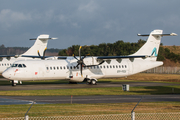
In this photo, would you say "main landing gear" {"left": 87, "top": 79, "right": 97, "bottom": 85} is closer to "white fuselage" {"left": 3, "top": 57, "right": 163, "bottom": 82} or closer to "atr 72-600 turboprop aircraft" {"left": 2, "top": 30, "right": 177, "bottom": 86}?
"atr 72-600 turboprop aircraft" {"left": 2, "top": 30, "right": 177, "bottom": 86}

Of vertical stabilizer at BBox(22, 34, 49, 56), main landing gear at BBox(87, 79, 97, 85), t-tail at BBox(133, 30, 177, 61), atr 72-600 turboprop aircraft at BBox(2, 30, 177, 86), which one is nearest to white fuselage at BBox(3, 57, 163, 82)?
atr 72-600 turboprop aircraft at BBox(2, 30, 177, 86)

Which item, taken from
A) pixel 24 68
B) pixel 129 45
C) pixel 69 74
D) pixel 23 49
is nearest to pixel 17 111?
pixel 24 68

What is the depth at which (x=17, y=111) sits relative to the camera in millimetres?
15656

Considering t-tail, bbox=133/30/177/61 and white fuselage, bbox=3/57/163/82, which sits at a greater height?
t-tail, bbox=133/30/177/61

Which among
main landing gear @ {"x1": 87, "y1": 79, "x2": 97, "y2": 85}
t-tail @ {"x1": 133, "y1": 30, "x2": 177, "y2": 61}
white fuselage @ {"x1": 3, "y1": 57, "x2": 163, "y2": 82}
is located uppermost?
t-tail @ {"x1": 133, "y1": 30, "x2": 177, "y2": 61}

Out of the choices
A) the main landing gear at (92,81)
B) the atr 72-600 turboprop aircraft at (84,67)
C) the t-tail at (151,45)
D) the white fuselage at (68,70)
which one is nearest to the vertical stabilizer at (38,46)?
the atr 72-600 turboprop aircraft at (84,67)

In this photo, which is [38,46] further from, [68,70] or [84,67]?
[68,70]

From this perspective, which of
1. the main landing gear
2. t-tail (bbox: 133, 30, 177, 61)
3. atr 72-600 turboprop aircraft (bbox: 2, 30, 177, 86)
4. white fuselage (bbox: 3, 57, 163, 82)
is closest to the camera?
white fuselage (bbox: 3, 57, 163, 82)

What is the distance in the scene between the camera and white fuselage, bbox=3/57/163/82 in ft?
107

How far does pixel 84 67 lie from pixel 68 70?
2451mm

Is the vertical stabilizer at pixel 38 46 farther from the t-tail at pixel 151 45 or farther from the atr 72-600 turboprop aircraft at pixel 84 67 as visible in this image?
the t-tail at pixel 151 45

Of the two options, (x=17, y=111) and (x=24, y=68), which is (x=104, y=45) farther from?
(x=17, y=111)

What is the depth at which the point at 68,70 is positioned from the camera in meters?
35.5

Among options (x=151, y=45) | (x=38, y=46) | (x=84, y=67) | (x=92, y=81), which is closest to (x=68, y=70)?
(x=84, y=67)
